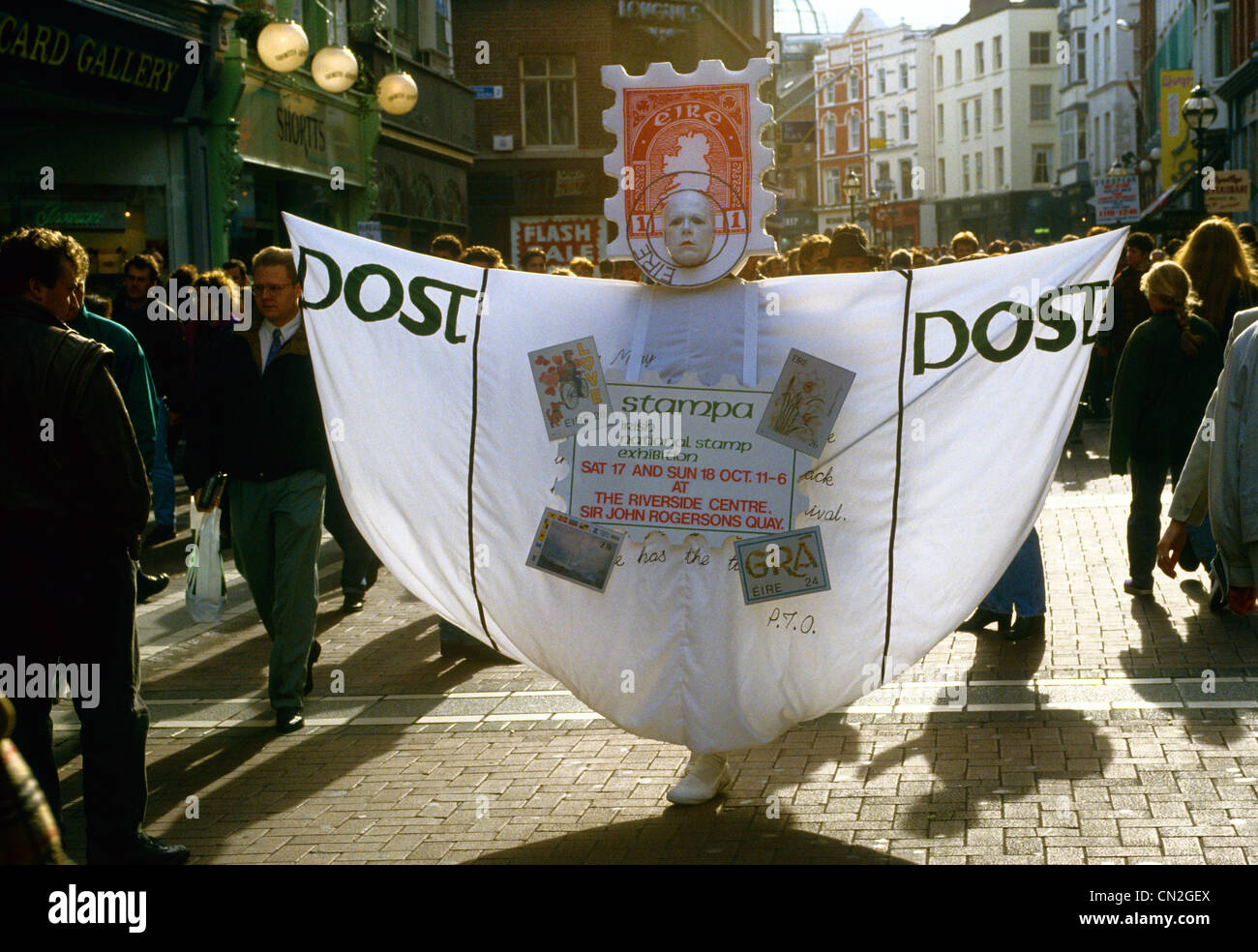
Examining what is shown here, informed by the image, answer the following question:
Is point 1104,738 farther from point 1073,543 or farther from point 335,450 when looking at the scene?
point 1073,543

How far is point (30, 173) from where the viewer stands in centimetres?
1515

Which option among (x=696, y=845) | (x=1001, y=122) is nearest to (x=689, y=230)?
(x=696, y=845)

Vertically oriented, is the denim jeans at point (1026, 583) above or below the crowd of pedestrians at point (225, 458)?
below

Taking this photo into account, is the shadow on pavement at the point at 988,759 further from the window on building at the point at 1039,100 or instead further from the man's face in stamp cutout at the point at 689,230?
the window on building at the point at 1039,100

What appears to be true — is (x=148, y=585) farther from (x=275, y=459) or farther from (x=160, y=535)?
(x=275, y=459)

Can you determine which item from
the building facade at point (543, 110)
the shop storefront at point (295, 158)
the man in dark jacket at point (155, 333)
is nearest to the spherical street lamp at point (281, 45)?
the shop storefront at point (295, 158)

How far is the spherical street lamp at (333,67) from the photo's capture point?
57.4ft

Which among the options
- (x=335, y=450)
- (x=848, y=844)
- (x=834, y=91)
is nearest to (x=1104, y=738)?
(x=848, y=844)

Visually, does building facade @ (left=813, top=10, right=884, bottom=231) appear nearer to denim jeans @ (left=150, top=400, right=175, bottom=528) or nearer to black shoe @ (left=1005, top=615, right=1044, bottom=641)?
denim jeans @ (left=150, top=400, right=175, bottom=528)

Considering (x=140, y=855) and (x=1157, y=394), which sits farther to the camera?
(x=1157, y=394)

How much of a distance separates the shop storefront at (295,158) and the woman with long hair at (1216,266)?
8.76 metres

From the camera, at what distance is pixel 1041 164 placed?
258 ft

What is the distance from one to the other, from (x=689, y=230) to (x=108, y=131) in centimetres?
1223

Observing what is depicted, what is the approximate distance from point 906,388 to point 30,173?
12.2 metres
